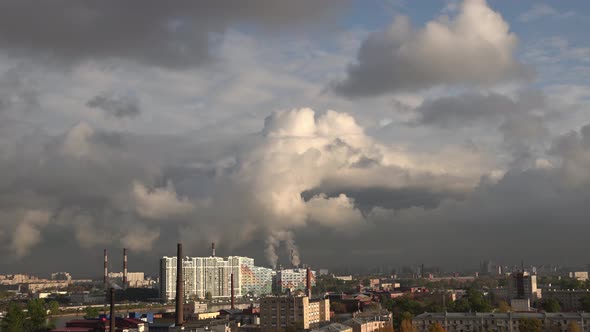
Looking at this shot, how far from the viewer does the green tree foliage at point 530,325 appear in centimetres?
5935

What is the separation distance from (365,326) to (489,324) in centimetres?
1201

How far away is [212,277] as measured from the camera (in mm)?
164125

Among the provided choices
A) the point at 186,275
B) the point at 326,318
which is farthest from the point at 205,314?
the point at 186,275

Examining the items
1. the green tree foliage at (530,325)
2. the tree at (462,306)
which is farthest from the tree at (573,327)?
the tree at (462,306)

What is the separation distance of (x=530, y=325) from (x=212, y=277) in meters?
113

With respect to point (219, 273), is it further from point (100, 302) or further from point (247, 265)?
point (100, 302)

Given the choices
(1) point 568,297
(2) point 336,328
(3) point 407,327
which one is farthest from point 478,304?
(2) point 336,328

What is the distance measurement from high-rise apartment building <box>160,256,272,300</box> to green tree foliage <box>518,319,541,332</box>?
332ft

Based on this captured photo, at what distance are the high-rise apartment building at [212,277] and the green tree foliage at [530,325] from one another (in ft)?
332

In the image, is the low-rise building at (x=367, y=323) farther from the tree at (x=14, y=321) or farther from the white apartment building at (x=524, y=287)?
the white apartment building at (x=524, y=287)

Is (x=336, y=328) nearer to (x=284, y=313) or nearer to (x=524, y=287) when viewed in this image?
(x=284, y=313)

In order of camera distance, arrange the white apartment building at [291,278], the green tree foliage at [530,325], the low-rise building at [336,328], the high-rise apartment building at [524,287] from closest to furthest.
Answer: the low-rise building at [336,328]
the green tree foliage at [530,325]
the high-rise apartment building at [524,287]
the white apartment building at [291,278]

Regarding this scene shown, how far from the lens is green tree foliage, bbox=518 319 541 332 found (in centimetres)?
5935

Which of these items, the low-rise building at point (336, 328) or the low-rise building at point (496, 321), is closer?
the low-rise building at point (336, 328)
